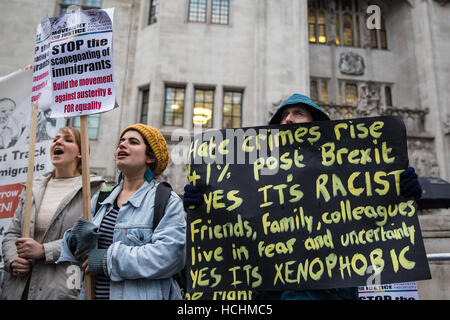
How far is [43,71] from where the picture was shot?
121 inches

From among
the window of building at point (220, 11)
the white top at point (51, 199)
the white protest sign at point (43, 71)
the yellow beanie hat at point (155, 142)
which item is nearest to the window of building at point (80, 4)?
the window of building at point (220, 11)

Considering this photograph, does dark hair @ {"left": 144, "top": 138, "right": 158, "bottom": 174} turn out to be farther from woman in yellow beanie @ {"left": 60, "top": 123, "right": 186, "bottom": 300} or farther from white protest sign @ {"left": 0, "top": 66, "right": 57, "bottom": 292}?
white protest sign @ {"left": 0, "top": 66, "right": 57, "bottom": 292}

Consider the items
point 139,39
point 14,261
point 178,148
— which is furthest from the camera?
point 139,39

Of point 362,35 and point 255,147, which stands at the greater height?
point 362,35

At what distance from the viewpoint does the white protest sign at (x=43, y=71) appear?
297 cm

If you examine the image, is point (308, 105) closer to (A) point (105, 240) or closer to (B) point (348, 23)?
(A) point (105, 240)

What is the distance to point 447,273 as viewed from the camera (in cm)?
402

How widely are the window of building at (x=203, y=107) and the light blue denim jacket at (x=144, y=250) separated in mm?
11068

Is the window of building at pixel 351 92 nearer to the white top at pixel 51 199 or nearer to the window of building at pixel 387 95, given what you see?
the window of building at pixel 387 95

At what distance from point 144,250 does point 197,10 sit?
14.6 meters

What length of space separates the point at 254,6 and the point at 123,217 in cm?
1473
